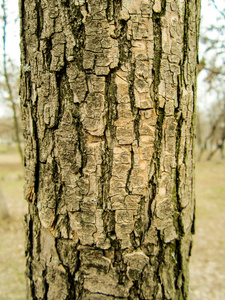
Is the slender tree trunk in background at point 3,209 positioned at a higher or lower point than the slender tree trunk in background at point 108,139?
lower

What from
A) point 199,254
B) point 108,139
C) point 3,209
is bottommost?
point 199,254

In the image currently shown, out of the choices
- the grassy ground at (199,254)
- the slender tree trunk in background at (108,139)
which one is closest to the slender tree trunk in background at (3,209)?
the grassy ground at (199,254)

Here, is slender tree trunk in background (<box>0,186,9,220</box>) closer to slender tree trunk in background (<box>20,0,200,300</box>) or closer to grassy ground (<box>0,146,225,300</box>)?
grassy ground (<box>0,146,225,300</box>)

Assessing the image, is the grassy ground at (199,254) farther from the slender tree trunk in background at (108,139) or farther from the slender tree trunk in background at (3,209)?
the slender tree trunk in background at (108,139)

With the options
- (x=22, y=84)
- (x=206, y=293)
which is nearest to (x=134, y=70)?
(x=22, y=84)

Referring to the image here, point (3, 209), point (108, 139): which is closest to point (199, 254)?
point (108, 139)

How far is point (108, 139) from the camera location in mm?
854

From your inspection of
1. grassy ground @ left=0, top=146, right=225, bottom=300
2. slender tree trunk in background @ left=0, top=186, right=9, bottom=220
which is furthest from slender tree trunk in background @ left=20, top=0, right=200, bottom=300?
slender tree trunk in background @ left=0, top=186, right=9, bottom=220

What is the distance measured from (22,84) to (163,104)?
0.69m

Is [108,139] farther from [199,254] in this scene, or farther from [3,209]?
[3,209]

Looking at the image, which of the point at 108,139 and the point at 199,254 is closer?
the point at 108,139

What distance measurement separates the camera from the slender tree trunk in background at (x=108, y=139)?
0.82 m

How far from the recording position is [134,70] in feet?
2.71

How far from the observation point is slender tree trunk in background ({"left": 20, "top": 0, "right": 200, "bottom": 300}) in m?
0.82
